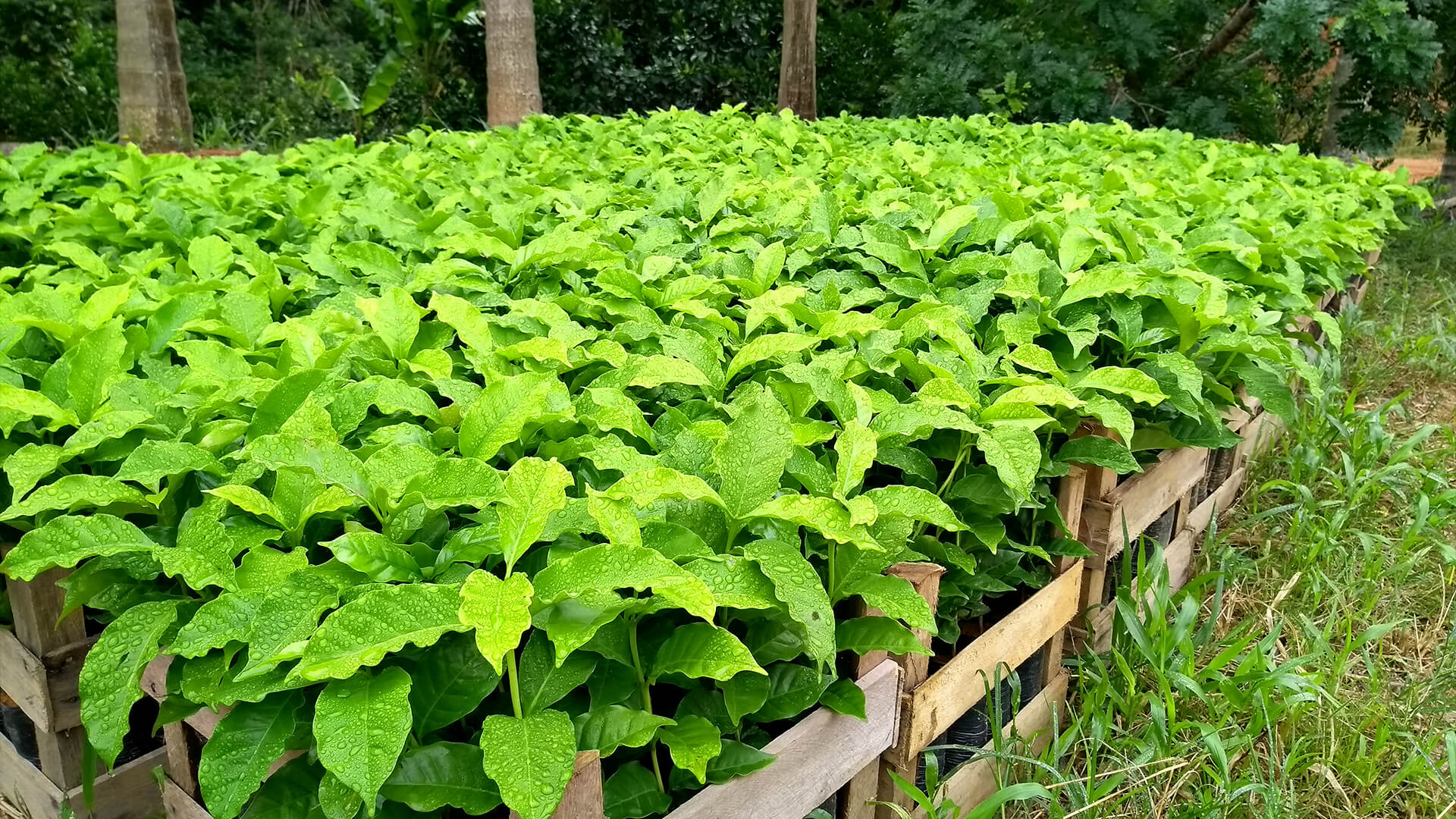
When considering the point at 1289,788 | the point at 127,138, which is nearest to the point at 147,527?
the point at 1289,788

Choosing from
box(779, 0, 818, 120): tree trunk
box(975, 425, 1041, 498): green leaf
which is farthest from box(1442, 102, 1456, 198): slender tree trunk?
box(975, 425, 1041, 498): green leaf

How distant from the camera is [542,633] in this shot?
131cm

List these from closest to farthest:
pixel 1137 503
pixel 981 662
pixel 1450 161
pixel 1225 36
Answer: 1. pixel 981 662
2. pixel 1137 503
3. pixel 1450 161
4. pixel 1225 36

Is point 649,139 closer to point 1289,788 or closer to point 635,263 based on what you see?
point 635,263

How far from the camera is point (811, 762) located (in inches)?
62.5

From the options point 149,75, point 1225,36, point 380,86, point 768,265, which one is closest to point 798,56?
point 1225,36

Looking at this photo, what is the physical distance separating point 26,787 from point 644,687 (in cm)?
157

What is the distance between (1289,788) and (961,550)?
50.4 inches

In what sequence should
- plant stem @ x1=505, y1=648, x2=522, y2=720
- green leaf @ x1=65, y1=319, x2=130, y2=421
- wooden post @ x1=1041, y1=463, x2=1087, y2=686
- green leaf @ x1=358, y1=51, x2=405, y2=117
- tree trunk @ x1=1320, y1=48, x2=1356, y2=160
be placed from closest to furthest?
plant stem @ x1=505, y1=648, x2=522, y2=720 → green leaf @ x1=65, y1=319, x2=130, y2=421 → wooden post @ x1=1041, y1=463, x2=1087, y2=686 → tree trunk @ x1=1320, y1=48, x2=1356, y2=160 → green leaf @ x1=358, y1=51, x2=405, y2=117

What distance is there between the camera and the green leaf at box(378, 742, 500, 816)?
4.02ft

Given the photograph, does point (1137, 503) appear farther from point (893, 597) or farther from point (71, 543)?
point (71, 543)

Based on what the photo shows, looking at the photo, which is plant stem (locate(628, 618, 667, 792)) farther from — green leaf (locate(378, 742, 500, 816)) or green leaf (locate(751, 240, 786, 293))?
green leaf (locate(751, 240, 786, 293))

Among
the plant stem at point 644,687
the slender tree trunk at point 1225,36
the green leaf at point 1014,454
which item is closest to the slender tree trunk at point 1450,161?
the slender tree trunk at point 1225,36

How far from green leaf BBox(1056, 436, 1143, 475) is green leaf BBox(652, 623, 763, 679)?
3.52 ft
